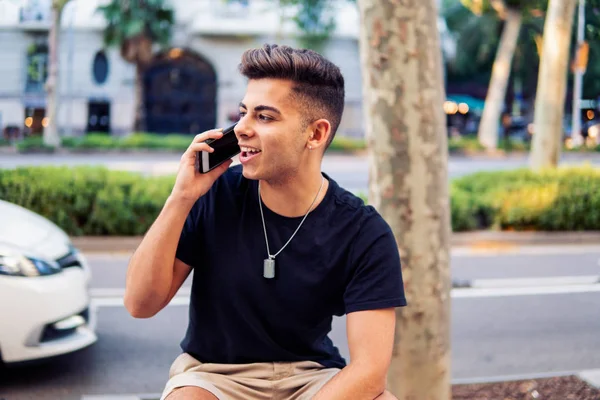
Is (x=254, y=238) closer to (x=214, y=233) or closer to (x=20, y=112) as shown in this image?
(x=214, y=233)

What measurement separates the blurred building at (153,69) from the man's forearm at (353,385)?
114 feet

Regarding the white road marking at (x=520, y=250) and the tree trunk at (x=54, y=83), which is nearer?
the white road marking at (x=520, y=250)

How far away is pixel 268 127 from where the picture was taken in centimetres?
233

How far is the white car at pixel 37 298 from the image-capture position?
4.36 meters

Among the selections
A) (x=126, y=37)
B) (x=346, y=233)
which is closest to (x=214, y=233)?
(x=346, y=233)

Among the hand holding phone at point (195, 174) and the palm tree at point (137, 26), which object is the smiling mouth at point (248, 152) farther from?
the palm tree at point (137, 26)

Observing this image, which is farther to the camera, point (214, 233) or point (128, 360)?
point (128, 360)

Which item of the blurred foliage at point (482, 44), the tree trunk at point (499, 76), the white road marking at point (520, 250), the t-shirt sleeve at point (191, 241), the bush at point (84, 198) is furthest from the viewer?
the blurred foliage at point (482, 44)

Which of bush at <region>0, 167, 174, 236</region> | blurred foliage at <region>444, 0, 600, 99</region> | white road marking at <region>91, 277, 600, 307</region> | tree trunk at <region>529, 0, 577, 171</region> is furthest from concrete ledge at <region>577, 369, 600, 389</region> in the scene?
blurred foliage at <region>444, 0, 600, 99</region>

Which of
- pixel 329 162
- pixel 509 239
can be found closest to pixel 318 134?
pixel 509 239

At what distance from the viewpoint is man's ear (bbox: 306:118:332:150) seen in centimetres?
239

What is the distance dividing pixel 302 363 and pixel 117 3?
101 feet

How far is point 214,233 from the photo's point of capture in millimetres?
2410

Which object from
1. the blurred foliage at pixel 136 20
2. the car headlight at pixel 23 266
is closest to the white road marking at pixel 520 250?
the car headlight at pixel 23 266
